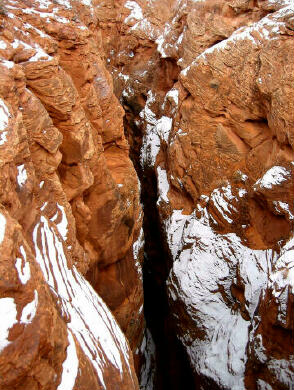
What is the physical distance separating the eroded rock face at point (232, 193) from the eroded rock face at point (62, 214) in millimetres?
2002

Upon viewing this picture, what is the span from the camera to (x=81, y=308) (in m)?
4.67

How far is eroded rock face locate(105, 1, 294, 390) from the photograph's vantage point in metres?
7.78

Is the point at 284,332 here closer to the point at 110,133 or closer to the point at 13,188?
the point at 13,188

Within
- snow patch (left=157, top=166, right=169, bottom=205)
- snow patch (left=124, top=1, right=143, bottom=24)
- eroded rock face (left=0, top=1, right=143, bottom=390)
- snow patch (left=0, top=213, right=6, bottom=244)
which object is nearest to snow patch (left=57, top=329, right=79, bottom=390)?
eroded rock face (left=0, top=1, right=143, bottom=390)

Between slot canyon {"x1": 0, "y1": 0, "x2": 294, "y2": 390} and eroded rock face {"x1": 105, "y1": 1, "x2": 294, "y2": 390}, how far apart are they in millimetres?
40

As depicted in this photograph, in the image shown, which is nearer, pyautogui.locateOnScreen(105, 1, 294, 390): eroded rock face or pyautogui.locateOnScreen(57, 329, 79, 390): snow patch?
pyautogui.locateOnScreen(57, 329, 79, 390): snow patch

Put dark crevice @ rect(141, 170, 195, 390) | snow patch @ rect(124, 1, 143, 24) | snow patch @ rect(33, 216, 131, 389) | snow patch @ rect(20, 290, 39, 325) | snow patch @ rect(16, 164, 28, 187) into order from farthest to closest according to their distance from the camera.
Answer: snow patch @ rect(124, 1, 143, 24) < dark crevice @ rect(141, 170, 195, 390) < snow patch @ rect(16, 164, 28, 187) < snow patch @ rect(33, 216, 131, 389) < snow patch @ rect(20, 290, 39, 325)

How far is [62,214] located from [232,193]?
5.76 meters

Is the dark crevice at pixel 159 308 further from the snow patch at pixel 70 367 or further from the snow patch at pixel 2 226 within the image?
the snow patch at pixel 2 226

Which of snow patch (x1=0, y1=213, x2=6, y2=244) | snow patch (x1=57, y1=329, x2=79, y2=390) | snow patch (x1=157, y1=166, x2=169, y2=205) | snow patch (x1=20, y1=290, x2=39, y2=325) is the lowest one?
snow patch (x1=57, y1=329, x2=79, y2=390)

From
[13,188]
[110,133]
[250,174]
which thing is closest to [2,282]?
[13,188]

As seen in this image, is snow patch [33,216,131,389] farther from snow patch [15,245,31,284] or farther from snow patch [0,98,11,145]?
snow patch [0,98,11,145]

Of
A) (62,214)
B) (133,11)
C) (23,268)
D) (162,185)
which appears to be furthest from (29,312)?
(133,11)

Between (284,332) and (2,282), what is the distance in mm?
5646
